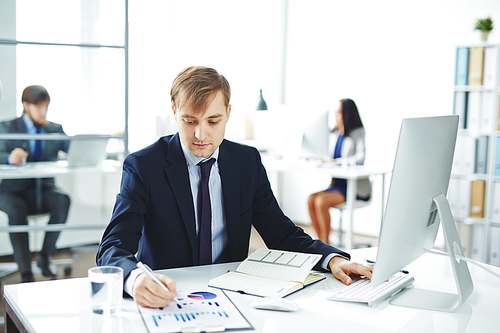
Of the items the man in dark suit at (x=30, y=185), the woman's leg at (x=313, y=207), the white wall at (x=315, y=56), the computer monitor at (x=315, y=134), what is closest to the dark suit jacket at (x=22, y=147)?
the man in dark suit at (x=30, y=185)

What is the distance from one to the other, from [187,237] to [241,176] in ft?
0.98

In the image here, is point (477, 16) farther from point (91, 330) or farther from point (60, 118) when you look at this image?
point (91, 330)

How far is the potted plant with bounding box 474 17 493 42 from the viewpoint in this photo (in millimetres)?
3902

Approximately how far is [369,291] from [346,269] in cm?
13

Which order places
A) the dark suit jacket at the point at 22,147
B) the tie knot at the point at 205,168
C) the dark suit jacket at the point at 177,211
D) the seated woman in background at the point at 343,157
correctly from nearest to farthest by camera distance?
the dark suit jacket at the point at 177,211 < the tie knot at the point at 205,168 < the dark suit jacket at the point at 22,147 < the seated woman in background at the point at 343,157

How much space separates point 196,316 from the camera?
1089 millimetres

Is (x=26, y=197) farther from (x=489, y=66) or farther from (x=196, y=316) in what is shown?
(x=489, y=66)

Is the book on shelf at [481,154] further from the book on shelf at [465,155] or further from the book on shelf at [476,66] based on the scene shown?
the book on shelf at [476,66]

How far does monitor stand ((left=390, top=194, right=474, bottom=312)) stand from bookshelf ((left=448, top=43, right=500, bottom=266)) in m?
2.85

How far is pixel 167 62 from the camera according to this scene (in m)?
4.73

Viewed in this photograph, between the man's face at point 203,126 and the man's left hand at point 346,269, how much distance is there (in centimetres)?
54

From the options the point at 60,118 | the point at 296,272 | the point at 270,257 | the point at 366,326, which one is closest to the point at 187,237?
the point at 270,257

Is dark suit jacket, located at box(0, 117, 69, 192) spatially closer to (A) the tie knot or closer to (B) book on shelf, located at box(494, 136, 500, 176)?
(A) the tie knot

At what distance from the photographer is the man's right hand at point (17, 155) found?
9.55ft
